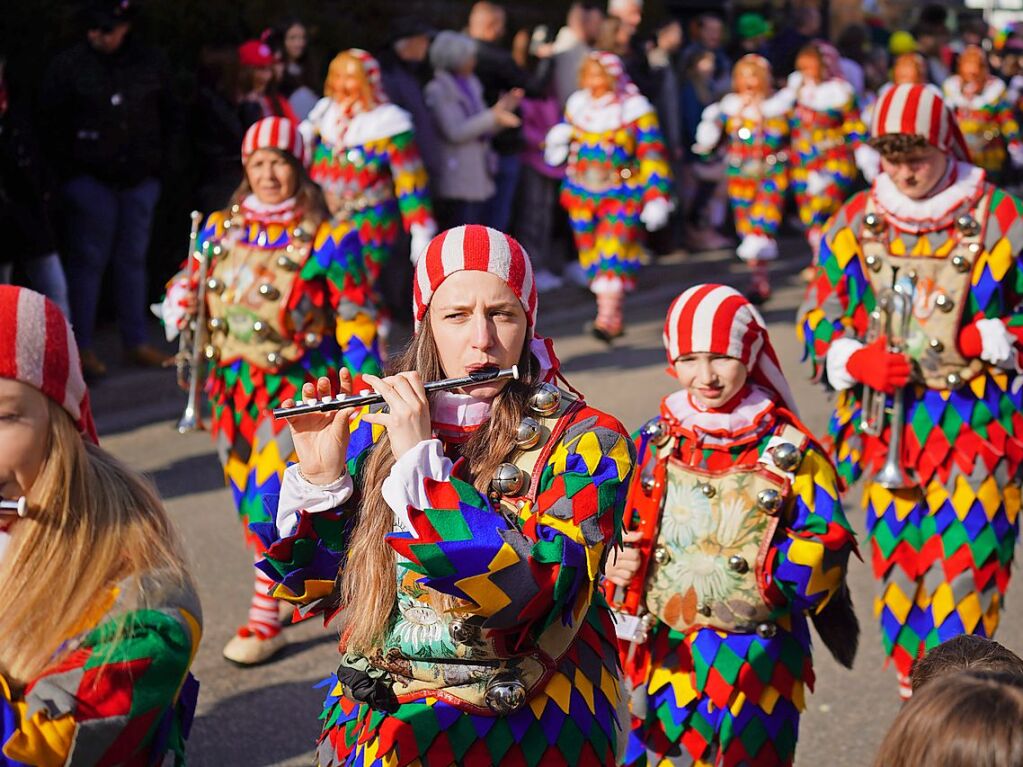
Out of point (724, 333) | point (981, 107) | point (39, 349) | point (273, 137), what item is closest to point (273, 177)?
point (273, 137)

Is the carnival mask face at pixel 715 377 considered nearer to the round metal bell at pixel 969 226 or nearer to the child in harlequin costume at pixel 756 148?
the round metal bell at pixel 969 226

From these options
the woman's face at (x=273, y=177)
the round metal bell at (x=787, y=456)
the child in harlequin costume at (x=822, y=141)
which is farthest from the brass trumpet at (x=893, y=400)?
the child in harlequin costume at (x=822, y=141)

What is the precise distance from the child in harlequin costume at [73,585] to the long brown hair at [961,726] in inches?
45.6

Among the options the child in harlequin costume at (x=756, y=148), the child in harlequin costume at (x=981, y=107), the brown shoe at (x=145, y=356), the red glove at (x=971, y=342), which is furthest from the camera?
the child in harlequin costume at (x=981, y=107)

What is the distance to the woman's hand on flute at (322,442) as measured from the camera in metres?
3.03

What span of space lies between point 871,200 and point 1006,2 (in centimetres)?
2704

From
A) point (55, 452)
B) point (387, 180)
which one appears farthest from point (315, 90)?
point (55, 452)

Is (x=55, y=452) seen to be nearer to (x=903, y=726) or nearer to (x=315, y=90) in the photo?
(x=903, y=726)

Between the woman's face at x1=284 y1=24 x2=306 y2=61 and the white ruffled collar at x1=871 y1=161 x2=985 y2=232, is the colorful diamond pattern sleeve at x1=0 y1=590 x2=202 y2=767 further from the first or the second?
the woman's face at x1=284 y1=24 x2=306 y2=61

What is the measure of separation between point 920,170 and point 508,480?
2578mm

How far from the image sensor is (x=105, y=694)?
2.53 metres

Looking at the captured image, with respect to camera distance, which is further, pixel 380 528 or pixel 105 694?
pixel 380 528

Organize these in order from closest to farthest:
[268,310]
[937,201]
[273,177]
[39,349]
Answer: [39,349] < [937,201] < [268,310] < [273,177]

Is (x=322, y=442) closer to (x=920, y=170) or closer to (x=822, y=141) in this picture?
(x=920, y=170)
